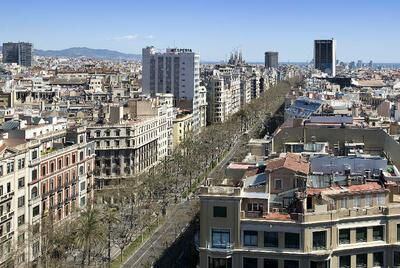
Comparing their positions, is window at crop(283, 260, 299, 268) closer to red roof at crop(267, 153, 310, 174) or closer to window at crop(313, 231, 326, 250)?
window at crop(313, 231, 326, 250)

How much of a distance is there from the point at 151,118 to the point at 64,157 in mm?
26930

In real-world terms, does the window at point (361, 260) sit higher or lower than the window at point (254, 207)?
lower

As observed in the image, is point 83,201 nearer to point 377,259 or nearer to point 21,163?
point 21,163

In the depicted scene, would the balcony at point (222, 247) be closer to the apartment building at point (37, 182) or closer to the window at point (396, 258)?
the window at point (396, 258)

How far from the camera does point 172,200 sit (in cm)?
6219

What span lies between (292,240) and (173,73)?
88.1m

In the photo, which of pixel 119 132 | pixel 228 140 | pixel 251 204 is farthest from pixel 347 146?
pixel 228 140

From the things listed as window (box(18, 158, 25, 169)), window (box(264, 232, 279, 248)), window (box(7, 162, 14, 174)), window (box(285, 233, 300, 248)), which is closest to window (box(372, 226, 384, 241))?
window (box(285, 233, 300, 248))

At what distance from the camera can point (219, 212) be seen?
90.8 ft

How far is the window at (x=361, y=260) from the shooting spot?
27.7 m

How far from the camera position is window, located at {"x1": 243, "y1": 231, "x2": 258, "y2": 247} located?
27.3 meters

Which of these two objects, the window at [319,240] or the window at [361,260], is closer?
the window at [319,240]

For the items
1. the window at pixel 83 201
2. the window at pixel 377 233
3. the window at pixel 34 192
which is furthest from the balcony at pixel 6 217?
the window at pixel 377 233

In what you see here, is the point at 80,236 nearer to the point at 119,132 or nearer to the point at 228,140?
the point at 119,132
